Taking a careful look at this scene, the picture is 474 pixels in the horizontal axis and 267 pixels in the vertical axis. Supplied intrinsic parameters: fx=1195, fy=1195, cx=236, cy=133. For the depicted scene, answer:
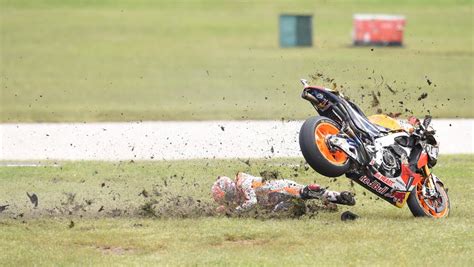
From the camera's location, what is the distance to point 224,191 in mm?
11992

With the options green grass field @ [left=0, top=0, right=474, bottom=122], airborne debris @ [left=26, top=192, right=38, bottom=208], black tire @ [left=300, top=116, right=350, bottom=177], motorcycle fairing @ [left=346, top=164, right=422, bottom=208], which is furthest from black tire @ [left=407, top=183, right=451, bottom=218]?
green grass field @ [left=0, top=0, right=474, bottom=122]

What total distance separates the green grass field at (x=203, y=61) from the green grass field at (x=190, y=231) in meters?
4.43

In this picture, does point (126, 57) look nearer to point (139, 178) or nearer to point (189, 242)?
point (139, 178)

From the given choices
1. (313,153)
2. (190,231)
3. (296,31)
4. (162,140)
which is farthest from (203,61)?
(313,153)

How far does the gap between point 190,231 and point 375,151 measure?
1.93 m

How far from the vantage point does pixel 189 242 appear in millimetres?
10445

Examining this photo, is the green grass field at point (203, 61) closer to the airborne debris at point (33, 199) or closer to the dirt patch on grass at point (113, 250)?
the airborne debris at point (33, 199)

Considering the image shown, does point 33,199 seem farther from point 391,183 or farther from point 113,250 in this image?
point 391,183

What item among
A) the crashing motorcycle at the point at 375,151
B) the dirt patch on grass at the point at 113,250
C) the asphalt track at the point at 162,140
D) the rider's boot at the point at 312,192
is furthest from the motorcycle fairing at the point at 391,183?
the asphalt track at the point at 162,140

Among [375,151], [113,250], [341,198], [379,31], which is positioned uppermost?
[375,151]

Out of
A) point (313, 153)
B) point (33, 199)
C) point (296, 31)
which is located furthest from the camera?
point (296, 31)

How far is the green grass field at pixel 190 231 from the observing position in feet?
32.2

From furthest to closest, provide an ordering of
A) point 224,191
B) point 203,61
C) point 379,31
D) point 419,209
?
point 379,31, point 203,61, point 224,191, point 419,209

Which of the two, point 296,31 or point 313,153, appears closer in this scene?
point 313,153
